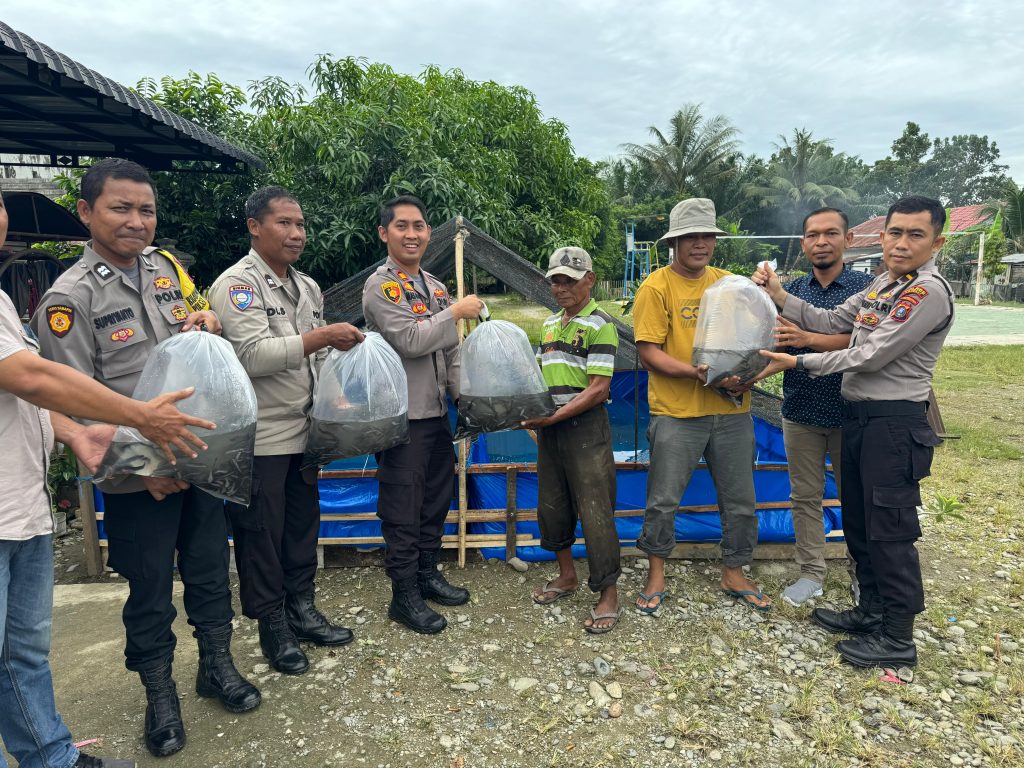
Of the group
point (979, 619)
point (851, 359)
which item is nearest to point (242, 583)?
point (851, 359)

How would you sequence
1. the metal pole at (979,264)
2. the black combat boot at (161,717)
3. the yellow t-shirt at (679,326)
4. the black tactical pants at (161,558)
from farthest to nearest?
the metal pole at (979,264) → the yellow t-shirt at (679,326) → the black combat boot at (161,717) → the black tactical pants at (161,558)

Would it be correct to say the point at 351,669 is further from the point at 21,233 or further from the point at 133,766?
the point at 21,233

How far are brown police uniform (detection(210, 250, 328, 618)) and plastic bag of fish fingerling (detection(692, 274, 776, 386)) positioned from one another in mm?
1844

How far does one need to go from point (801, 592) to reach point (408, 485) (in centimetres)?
221

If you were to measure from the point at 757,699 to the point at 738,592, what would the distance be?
79cm

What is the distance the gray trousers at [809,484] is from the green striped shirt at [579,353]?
121 cm

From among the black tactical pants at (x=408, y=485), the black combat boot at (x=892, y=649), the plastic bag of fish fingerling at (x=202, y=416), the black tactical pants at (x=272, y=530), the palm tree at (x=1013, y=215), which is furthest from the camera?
the palm tree at (x=1013, y=215)

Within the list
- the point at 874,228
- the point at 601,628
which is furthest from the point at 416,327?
the point at 874,228

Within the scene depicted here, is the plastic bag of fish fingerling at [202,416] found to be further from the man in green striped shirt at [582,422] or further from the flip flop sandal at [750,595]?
the flip flop sandal at [750,595]

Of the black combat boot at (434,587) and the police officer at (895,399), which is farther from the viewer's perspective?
the black combat boot at (434,587)

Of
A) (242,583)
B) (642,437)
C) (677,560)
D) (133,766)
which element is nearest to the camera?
(133,766)

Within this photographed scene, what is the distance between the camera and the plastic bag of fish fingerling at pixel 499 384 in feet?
9.00

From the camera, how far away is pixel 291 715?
8.05 ft

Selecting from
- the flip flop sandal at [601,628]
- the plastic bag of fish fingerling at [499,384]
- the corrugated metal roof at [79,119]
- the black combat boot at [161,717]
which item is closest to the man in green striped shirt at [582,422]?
the flip flop sandal at [601,628]
